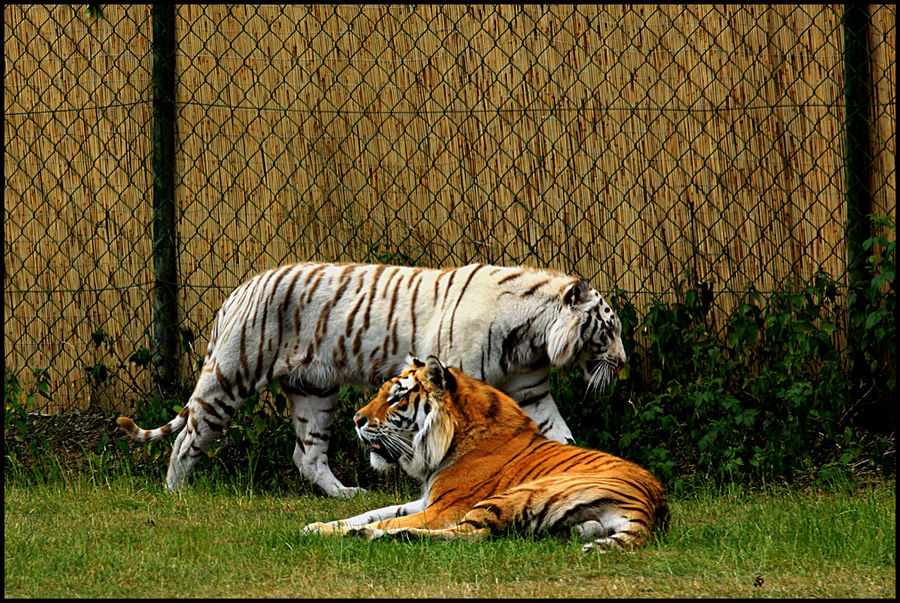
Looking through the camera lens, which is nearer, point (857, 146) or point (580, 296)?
point (580, 296)

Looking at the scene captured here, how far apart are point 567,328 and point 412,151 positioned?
5.52ft

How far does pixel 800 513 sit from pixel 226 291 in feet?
11.7

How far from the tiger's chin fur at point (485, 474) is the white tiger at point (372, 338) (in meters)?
0.88

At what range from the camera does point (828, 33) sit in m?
6.34

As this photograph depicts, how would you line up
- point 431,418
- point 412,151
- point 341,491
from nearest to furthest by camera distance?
point 431,418
point 341,491
point 412,151

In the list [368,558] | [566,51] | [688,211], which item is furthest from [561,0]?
[368,558]

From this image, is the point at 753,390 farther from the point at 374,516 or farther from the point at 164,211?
the point at 164,211

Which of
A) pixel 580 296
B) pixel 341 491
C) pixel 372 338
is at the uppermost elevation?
pixel 580 296

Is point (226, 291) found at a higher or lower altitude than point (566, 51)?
lower

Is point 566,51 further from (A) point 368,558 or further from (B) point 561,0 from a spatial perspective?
(A) point 368,558

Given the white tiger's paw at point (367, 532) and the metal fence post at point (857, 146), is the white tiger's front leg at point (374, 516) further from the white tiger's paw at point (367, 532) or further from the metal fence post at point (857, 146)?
the metal fence post at point (857, 146)

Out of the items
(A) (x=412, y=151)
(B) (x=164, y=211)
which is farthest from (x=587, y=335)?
(B) (x=164, y=211)

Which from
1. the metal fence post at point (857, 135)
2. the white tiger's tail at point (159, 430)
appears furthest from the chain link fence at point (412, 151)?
the white tiger's tail at point (159, 430)

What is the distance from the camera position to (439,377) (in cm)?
468
